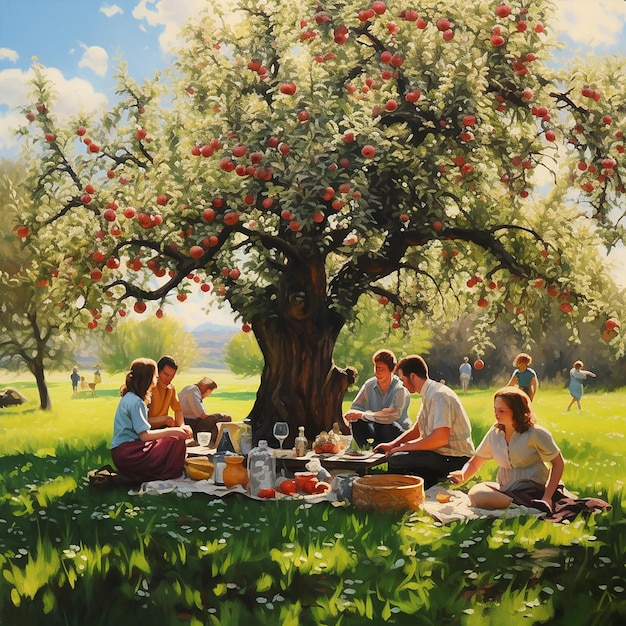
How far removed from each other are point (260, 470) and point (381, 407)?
2589mm

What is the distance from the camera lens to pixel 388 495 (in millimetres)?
6012

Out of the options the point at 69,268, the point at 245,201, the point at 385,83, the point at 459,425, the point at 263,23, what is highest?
the point at 263,23

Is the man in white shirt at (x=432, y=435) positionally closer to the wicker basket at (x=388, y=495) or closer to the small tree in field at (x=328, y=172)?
the wicker basket at (x=388, y=495)

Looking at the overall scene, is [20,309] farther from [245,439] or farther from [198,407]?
[245,439]

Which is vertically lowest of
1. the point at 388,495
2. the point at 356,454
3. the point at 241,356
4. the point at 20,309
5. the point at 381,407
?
the point at 388,495

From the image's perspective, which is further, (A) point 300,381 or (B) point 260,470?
(A) point 300,381

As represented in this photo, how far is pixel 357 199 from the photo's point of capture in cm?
756

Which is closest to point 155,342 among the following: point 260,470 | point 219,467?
point 219,467

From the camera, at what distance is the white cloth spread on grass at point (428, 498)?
6.03 m

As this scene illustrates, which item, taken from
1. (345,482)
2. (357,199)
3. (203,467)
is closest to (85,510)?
(203,467)

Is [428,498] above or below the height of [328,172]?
below

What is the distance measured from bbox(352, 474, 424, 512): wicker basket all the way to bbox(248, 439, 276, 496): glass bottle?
0.90 meters

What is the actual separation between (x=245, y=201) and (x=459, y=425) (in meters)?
3.05

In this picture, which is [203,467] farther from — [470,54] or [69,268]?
[470,54]
